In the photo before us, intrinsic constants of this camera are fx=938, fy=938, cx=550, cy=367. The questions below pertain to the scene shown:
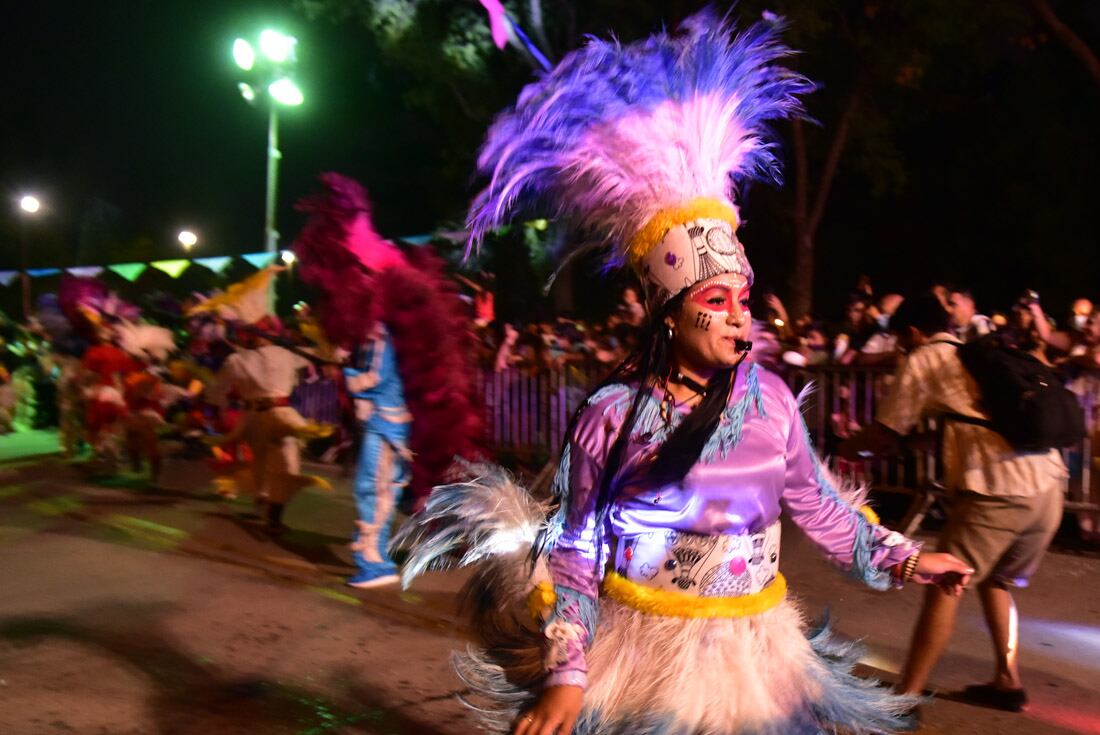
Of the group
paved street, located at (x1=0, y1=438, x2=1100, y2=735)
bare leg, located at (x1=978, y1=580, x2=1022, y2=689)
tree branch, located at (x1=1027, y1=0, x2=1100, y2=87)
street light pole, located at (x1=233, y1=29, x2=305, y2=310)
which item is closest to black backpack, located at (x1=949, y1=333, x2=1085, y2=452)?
bare leg, located at (x1=978, y1=580, x2=1022, y2=689)

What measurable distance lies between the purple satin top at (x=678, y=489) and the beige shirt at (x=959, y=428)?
180 centimetres

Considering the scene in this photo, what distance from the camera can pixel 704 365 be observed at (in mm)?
2434

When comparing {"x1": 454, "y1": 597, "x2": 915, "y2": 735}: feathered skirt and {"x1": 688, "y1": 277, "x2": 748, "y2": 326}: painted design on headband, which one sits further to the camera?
{"x1": 688, "y1": 277, "x2": 748, "y2": 326}: painted design on headband

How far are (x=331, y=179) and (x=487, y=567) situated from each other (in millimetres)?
4198

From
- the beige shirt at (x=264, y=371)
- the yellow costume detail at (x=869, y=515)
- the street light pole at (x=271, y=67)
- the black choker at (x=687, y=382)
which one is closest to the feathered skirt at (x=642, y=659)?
the yellow costume detail at (x=869, y=515)

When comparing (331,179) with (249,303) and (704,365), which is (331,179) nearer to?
(249,303)

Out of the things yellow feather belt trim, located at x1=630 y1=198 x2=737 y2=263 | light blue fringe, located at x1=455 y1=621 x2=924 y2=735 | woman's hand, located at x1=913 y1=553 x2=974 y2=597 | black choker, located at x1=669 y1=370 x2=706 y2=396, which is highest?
yellow feather belt trim, located at x1=630 y1=198 x2=737 y2=263

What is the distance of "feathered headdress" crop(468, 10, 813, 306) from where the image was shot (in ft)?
8.08

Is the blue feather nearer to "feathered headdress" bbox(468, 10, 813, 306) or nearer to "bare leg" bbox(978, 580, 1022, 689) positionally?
"feathered headdress" bbox(468, 10, 813, 306)

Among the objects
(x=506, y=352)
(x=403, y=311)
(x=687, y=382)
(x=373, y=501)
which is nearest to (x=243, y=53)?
(x=506, y=352)

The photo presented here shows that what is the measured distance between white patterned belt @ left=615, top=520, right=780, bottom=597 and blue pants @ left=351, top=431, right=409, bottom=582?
13.4 feet

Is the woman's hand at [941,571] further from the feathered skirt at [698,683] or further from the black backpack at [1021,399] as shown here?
the black backpack at [1021,399]

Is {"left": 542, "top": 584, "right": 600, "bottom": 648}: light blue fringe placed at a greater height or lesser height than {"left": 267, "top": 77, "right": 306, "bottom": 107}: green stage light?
lesser

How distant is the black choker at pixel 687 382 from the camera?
2452mm
